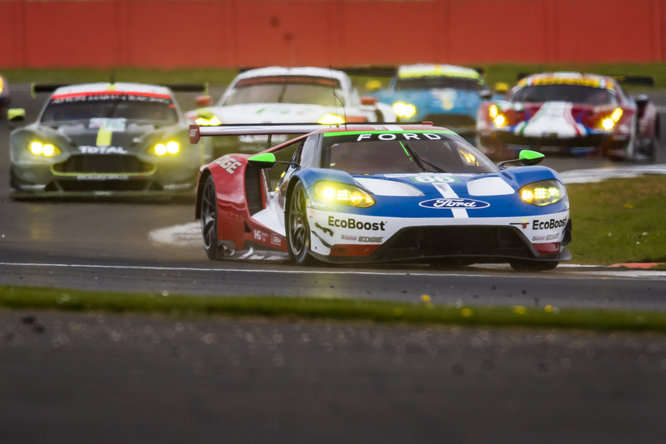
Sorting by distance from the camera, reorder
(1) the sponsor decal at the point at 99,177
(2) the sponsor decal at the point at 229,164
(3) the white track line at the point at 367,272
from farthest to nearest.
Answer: (1) the sponsor decal at the point at 99,177 → (2) the sponsor decal at the point at 229,164 → (3) the white track line at the point at 367,272

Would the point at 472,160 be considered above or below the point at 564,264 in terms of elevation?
above

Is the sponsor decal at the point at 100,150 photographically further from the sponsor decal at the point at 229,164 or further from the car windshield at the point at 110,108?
the sponsor decal at the point at 229,164

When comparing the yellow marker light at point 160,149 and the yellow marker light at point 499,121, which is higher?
the yellow marker light at point 160,149

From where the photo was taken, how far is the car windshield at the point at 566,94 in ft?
66.9

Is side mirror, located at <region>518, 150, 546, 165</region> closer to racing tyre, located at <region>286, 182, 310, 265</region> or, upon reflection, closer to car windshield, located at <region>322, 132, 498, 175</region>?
car windshield, located at <region>322, 132, 498, 175</region>

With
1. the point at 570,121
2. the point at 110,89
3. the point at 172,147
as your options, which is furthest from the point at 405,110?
the point at 172,147

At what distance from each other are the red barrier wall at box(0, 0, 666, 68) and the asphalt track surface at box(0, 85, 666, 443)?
99.1 ft

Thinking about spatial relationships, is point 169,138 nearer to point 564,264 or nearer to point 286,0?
point 564,264

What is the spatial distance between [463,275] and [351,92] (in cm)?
913

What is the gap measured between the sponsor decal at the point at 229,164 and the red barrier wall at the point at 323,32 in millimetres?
26580

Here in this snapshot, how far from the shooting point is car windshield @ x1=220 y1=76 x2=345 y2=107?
17.9 m

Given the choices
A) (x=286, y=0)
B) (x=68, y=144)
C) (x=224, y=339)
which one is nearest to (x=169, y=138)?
Answer: (x=68, y=144)

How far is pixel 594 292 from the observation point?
8.76 metres

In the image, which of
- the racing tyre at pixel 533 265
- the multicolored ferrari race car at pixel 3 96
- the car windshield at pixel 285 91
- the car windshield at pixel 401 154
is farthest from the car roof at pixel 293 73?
the racing tyre at pixel 533 265
